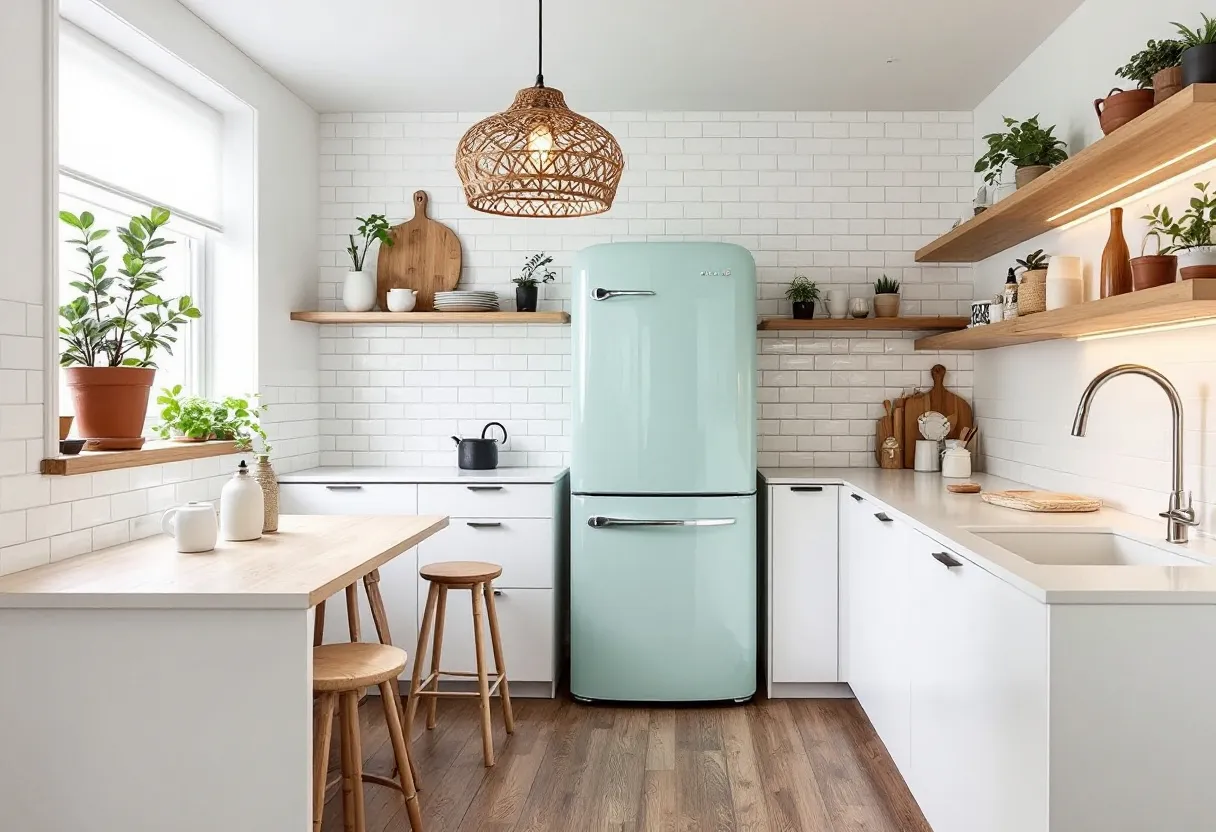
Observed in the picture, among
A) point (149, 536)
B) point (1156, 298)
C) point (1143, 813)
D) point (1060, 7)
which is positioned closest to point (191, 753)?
point (149, 536)

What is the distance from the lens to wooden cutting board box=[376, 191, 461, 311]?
174 inches

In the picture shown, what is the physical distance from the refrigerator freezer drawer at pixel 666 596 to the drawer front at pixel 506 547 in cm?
18

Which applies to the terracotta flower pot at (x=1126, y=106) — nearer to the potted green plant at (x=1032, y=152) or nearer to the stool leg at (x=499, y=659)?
the potted green plant at (x=1032, y=152)

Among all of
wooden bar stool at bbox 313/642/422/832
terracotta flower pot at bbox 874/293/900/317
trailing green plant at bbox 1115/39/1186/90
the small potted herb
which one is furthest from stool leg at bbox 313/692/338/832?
terracotta flower pot at bbox 874/293/900/317

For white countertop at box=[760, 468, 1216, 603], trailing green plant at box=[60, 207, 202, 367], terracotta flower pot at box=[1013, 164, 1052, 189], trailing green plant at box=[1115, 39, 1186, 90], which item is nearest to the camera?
white countertop at box=[760, 468, 1216, 603]

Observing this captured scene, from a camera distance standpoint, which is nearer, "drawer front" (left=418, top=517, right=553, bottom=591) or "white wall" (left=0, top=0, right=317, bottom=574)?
"white wall" (left=0, top=0, right=317, bottom=574)

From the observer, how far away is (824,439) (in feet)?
14.5

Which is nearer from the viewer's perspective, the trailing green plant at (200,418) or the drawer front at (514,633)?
the trailing green plant at (200,418)

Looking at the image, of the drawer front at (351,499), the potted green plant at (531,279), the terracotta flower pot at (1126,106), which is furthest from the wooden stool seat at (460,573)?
the terracotta flower pot at (1126,106)

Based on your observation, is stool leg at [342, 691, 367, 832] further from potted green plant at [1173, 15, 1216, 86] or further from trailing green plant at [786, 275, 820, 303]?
trailing green plant at [786, 275, 820, 303]

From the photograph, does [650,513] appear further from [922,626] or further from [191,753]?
[191,753]

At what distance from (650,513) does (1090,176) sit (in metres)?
1.99

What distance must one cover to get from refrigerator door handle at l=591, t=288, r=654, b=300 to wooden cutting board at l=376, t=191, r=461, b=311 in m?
1.00

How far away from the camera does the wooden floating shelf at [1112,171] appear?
6.57ft
